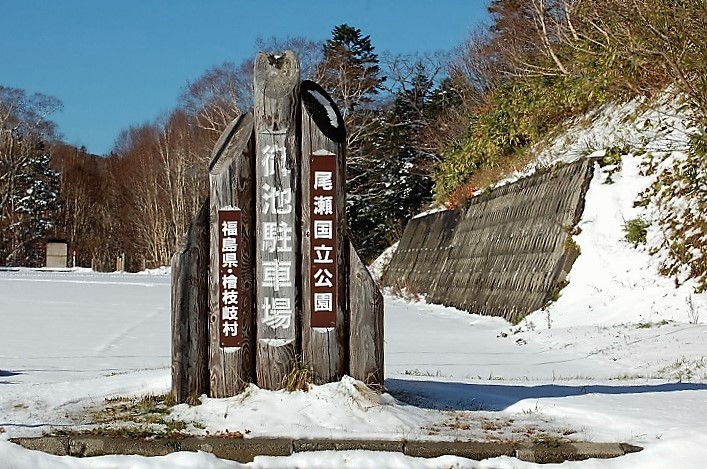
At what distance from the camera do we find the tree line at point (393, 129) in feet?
46.0

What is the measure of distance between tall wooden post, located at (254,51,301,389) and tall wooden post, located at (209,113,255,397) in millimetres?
60

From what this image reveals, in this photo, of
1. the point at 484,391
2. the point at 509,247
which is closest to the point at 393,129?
the point at 509,247

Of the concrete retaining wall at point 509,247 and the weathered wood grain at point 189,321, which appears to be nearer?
the weathered wood grain at point 189,321

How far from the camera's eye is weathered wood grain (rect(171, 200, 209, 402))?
5.02 m

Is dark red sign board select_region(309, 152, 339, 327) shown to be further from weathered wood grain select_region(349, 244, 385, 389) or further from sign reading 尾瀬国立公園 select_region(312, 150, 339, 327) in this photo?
weathered wood grain select_region(349, 244, 385, 389)

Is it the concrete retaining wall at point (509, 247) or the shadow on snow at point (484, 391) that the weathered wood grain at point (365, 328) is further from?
the concrete retaining wall at point (509, 247)

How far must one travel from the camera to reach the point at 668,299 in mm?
10961

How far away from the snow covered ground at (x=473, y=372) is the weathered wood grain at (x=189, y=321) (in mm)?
159

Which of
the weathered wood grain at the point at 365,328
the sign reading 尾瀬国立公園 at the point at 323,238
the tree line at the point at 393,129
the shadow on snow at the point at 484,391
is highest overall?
the tree line at the point at 393,129

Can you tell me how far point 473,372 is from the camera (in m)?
8.38

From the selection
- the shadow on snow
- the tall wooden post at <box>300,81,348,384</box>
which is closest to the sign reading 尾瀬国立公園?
the tall wooden post at <box>300,81,348,384</box>

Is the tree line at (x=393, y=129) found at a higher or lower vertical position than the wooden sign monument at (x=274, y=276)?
higher

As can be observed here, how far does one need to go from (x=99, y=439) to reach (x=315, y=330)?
1.43m

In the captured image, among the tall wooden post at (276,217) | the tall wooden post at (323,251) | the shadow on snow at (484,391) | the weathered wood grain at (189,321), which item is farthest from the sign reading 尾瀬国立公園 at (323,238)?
the shadow on snow at (484,391)
